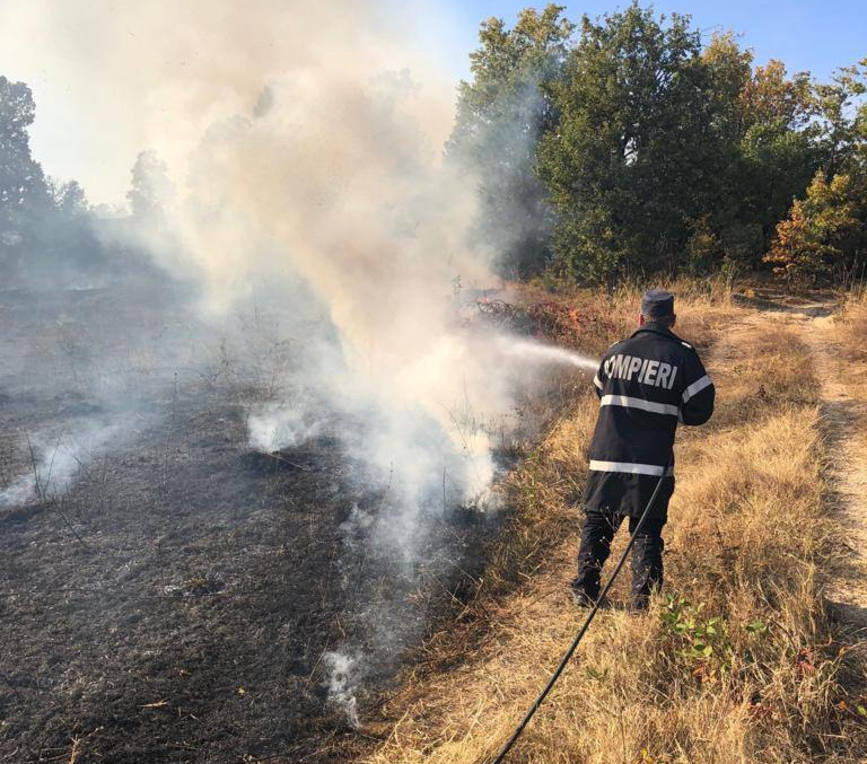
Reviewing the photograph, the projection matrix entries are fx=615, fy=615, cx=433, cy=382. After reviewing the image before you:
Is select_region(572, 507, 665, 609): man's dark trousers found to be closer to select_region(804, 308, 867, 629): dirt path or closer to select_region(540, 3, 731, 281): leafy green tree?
select_region(804, 308, 867, 629): dirt path

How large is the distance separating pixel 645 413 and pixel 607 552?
92cm

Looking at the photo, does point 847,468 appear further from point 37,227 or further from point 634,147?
point 37,227

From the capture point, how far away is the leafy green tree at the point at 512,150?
52.5ft

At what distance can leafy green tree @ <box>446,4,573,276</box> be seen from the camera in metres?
16.0

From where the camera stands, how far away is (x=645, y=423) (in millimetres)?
3592

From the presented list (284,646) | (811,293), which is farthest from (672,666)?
(811,293)

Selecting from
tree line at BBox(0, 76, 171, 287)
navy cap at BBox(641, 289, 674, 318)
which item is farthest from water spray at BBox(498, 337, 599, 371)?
tree line at BBox(0, 76, 171, 287)

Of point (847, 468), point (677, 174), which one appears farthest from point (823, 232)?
point (847, 468)

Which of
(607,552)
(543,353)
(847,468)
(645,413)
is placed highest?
(645,413)

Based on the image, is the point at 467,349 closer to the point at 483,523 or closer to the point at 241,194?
the point at 483,523

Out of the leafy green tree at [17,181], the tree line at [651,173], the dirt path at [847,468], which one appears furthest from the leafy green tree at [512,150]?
the leafy green tree at [17,181]

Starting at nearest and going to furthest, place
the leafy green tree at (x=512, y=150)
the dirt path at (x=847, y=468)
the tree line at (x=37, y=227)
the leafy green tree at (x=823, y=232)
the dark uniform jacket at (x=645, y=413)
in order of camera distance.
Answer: the dark uniform jacket at (x=645, y=413) → the dirt path at (x=847, y=468) → the leafy green tree at (x=823, y=232) → the leafy green tree at (x=512, y=150) → the tree line at (x=37, y=227)

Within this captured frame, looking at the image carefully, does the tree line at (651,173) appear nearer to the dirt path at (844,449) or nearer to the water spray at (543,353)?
the dirt path at (844,449)

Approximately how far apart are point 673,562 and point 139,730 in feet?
10.8
